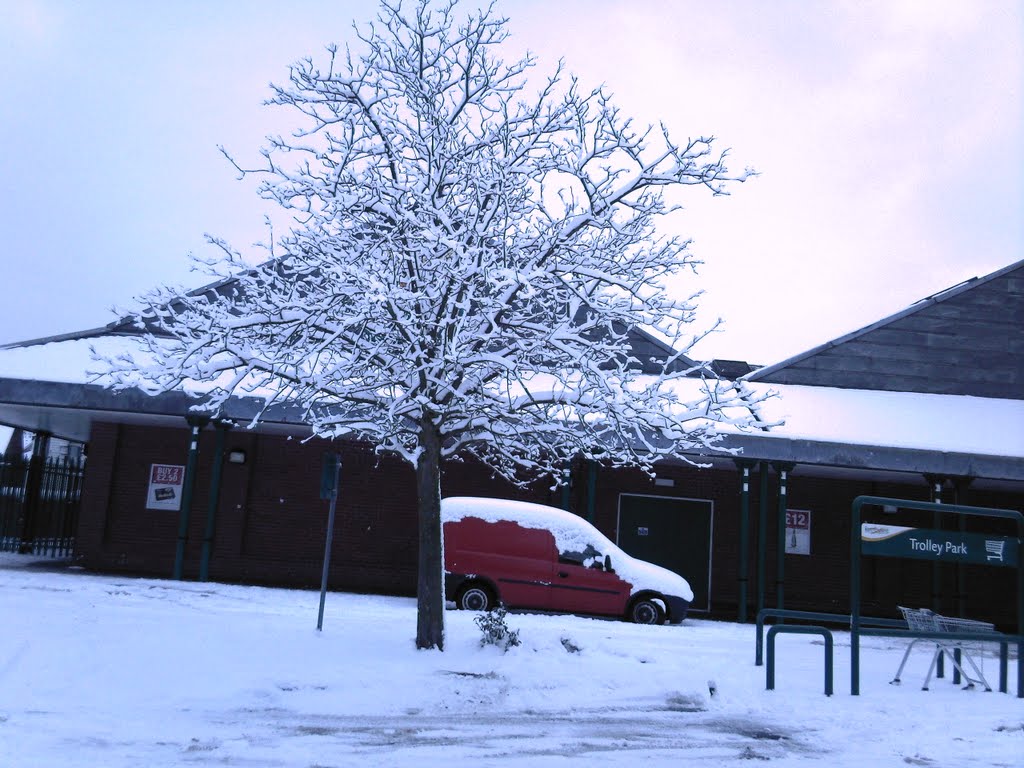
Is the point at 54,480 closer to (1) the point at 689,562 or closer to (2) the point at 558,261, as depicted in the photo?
(1) the point at 689,562

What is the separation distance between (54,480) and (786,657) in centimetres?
1714

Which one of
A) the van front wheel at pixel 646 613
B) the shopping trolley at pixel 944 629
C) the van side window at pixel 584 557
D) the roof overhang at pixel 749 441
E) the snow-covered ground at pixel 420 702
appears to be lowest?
the snow-covered ground at pixel 420 702

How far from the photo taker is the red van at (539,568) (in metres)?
14.8

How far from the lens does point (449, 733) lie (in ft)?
22.9

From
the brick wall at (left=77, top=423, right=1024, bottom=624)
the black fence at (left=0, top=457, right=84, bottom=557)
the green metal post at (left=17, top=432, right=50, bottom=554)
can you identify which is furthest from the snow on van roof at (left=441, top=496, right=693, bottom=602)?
the green metal post at (left=17, top=432, right=50, bottom=554)

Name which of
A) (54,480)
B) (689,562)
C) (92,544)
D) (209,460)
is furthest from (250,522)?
(689,562)

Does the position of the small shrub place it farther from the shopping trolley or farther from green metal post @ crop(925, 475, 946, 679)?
green metal post @ crop(925, 475, 946, 679)

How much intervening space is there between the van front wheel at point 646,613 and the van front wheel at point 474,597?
247cm

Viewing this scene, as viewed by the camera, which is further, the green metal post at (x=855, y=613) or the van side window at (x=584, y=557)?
the van side window at (x=584, y=557)

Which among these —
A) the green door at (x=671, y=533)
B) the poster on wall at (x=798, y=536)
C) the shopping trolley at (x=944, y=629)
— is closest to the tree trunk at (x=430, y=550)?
the shopping trolley at (x=944, y=629)

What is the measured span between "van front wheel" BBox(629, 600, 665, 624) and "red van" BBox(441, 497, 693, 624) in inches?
0.7

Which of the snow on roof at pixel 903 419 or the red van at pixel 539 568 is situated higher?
the snow on roof at pixel 903 419

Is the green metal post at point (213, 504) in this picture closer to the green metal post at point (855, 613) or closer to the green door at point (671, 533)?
the green door at point (671, 533)

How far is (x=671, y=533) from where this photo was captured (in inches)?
765
